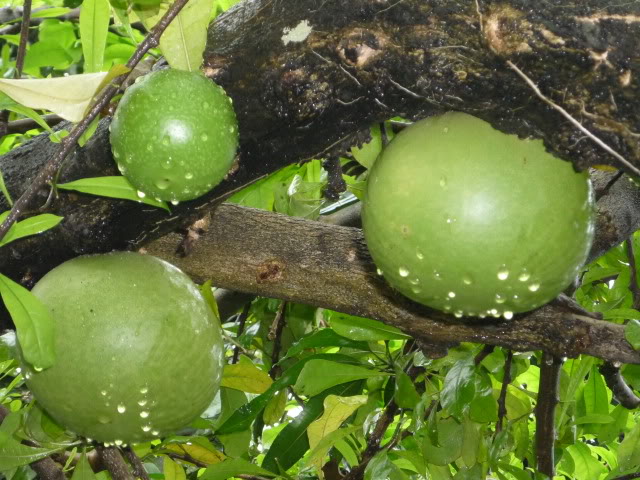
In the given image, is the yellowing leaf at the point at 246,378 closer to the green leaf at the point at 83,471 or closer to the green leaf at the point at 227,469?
the green leaf at the point at 227,469

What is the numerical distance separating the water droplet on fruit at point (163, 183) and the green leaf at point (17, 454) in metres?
0.80

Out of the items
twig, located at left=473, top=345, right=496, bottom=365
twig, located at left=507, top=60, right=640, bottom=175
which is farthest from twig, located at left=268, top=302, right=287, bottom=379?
twig, located at left=507, top=60, right=640, bottom=175

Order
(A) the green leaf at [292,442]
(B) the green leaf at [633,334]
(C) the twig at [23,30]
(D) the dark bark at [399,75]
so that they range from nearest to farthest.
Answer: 1. (D) the dark bark at [399,75]
2. (B) the green leaf at [633,334]
3. (C) the twig at [23,30]
4. (A) the green leaf at [292,442]

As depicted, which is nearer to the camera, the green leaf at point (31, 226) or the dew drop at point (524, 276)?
the dew drop at point (524, 276)

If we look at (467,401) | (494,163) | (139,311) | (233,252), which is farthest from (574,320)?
(139,311)

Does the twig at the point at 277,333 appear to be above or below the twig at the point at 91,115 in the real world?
below

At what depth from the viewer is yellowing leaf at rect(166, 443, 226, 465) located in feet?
6.17

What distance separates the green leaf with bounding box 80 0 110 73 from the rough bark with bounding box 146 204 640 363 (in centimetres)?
41

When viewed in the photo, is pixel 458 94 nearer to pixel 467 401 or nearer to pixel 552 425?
pixel 467 401

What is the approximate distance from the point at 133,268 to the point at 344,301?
0.42m

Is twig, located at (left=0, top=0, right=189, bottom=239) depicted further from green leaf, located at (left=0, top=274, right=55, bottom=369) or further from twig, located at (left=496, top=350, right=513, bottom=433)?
twig, located at (left=496, top=350, right=513, bottom=433)

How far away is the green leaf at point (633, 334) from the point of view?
3.99 feet

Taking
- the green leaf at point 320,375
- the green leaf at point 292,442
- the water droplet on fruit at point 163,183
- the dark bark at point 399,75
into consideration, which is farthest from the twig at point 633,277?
the water droplet on fruit at point 163,183

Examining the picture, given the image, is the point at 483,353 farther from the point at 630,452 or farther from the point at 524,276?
the point at 524,276
